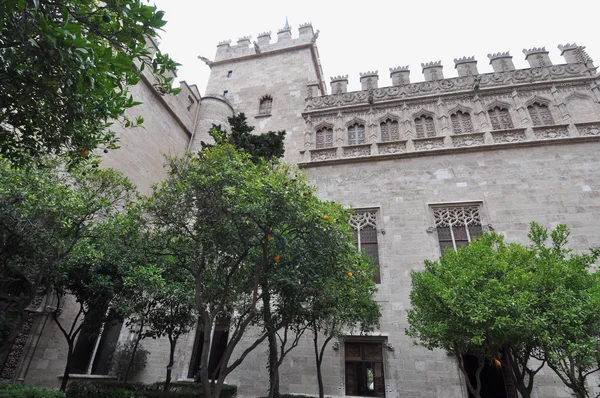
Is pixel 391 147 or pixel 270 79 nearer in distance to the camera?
pixel 391 147

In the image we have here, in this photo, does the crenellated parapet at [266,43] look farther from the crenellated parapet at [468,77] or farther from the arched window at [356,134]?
the arched window at [356,134]

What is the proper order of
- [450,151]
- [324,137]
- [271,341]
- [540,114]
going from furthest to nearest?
[324,137], [540,114], [450,151], [271,341]

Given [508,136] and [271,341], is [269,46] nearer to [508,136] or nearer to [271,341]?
[508,136]

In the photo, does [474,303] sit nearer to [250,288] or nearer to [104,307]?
[250,288]

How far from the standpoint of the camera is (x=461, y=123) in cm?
1543

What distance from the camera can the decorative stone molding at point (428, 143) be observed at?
14815 mm

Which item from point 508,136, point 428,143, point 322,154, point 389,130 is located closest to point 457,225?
point 428,143

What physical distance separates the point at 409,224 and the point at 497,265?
6.00 metres

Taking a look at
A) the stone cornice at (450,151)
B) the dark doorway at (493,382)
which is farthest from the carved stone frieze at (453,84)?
the dark doorway at (493,382)

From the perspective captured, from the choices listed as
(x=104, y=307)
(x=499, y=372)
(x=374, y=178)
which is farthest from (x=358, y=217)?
(x=104, y=307)

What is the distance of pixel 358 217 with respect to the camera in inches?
558

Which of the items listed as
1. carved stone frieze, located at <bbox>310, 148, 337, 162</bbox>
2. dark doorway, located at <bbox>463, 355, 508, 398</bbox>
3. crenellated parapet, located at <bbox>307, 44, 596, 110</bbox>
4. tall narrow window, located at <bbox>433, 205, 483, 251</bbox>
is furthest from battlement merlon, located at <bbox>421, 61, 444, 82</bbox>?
dark doorway, located at <bbox>463, 355, 508, 398</bbox>

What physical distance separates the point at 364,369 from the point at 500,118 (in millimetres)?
12324

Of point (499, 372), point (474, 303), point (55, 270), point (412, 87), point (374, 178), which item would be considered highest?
point (412, 87)
